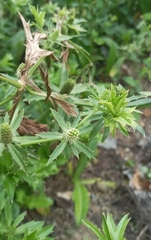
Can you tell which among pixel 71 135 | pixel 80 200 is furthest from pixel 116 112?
pixel 80 200

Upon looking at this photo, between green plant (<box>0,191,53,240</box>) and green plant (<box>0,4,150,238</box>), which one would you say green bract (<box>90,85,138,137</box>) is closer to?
green plant (<box>0,4,150,238</box>)

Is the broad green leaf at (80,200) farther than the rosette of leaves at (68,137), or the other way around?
A: the broad green leaf at (80,200)

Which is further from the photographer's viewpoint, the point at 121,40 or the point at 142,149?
the point at 121,40

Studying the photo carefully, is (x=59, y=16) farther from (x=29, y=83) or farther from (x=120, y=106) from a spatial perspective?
(x=120, y=106)

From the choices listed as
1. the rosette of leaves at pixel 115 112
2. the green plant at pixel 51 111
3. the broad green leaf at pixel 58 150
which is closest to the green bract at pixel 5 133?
the green plant at pixel 51 111

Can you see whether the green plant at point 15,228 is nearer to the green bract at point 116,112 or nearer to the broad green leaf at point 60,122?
the broad green leaf at point 60,122

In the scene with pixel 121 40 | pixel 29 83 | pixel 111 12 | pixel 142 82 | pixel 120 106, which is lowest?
pixel 120 106

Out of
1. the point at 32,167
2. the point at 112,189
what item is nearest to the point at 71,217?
the point at 112,189
